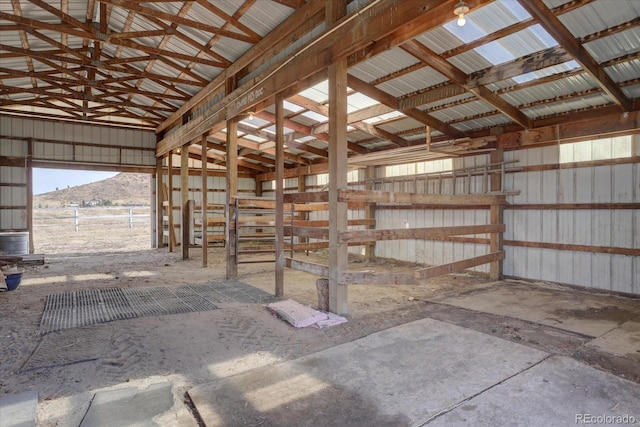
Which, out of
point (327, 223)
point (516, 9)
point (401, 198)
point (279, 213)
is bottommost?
point (327, 223)

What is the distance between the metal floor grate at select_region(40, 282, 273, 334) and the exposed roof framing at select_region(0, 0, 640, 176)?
123 inches

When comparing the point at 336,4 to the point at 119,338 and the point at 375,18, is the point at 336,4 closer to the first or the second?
the point at 375,18

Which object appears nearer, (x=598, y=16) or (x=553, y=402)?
(x=553, y=402)

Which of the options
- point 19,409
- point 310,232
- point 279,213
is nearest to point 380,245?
point 279,213

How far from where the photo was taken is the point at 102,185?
43562 mm

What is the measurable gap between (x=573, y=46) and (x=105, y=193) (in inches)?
1881

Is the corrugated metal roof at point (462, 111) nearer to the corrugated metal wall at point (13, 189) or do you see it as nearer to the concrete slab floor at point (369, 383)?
the concrete slab floor at point (369, 383)

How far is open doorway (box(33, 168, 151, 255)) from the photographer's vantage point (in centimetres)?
1248

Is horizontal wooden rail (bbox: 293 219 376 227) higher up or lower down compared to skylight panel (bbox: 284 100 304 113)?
lower down

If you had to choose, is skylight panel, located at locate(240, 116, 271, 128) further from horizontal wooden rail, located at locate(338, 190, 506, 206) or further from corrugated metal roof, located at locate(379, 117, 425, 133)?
horizontal wooden rail, located at locate(338, 190, 506, 206)

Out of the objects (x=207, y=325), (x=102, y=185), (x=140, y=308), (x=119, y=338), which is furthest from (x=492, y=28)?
(x=102, y=185)

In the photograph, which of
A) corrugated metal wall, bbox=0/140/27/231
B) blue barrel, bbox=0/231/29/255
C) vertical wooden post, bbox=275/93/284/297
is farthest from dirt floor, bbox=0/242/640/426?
corrugated metal wall, bbox=0/140/27/231

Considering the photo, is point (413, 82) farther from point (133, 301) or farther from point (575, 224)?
point (133, 301)

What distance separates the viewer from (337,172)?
160 inches
